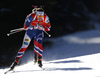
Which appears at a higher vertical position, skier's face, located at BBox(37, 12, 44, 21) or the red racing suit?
skier's face, located at BBox(37, 12, 44, 21)

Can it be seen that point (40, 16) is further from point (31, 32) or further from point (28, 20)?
point (31, 32)

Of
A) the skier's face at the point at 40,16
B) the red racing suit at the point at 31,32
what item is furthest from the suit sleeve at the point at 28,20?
the skier's face at the point at 40,16

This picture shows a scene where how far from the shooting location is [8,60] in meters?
7.23

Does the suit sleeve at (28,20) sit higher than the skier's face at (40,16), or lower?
lower

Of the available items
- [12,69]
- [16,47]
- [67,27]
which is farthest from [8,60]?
[67,27]

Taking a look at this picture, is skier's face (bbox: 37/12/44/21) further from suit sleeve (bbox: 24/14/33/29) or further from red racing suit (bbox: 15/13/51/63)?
suit sleeve (bbox: 24/14/33/29)

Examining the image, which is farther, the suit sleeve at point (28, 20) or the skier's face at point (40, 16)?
the skier's face at point (40, 16)

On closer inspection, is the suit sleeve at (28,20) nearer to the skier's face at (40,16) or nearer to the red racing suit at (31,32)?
the red racing suit at (31,32)

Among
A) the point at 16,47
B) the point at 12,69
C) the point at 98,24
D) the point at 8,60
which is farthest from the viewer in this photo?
the point at 98,24

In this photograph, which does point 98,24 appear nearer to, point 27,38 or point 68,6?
point 68,6

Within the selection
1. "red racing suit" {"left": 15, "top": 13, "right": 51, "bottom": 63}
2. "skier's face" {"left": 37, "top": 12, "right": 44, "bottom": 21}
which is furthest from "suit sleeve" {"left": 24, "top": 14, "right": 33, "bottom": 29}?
"skier's face" {"left": 37, "top": 12, "right": 44, "bottom": 21}

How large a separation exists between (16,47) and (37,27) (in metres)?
3.72

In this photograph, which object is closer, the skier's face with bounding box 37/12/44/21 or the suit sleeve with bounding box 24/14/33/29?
the suit sleeve with bounding box 24/14/33/29

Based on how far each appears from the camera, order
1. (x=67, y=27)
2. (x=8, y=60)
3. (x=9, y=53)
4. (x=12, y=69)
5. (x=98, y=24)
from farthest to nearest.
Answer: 1. (x=98, y=24)
2. (x=67, y=27)
3. (x=9, y=53)
4. (x=8, y=60)
5. (x=12, y=69)
